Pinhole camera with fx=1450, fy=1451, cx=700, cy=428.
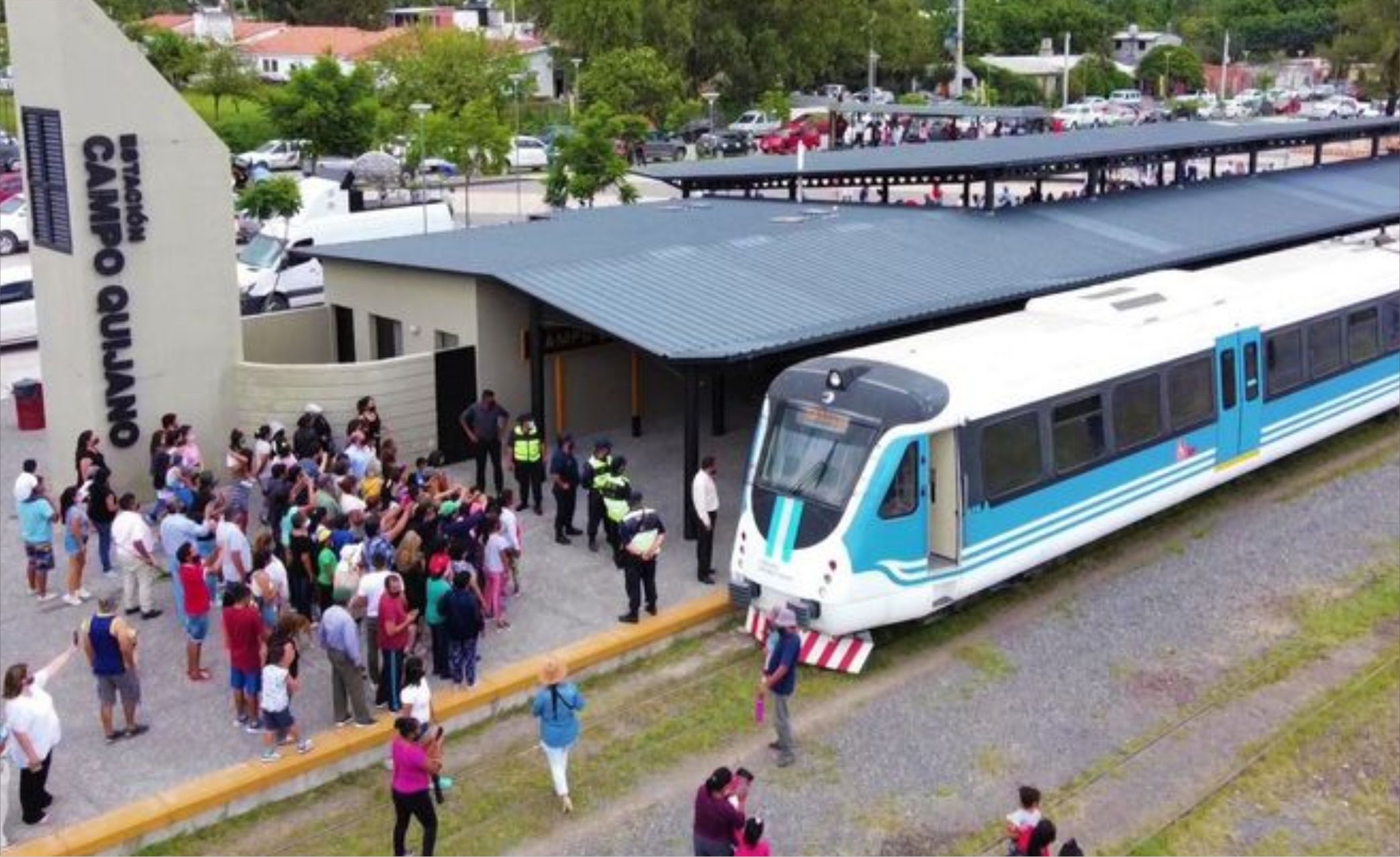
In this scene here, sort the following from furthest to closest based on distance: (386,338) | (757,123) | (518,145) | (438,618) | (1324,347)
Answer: (757,123), (518,145), (386,338), (1324,347), (438,618)

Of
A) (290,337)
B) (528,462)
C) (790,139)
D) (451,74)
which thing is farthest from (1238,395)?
(451,74)

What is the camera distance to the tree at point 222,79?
2324 inches

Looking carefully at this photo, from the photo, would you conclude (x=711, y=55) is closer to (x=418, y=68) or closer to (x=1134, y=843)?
(x=418, y=68)

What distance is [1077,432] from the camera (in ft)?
49.5

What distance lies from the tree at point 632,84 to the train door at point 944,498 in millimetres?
47818

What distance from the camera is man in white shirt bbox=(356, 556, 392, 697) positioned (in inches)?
467

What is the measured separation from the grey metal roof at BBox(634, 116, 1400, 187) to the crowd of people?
423 inches

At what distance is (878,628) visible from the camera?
46.4 ft

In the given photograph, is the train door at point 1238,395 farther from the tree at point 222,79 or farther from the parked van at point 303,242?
the tree at point 222,79

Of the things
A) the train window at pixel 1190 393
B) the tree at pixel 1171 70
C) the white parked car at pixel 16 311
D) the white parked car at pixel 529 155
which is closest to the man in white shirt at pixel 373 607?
the train window at pixel 1190 393

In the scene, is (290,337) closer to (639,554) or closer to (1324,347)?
(639,554)

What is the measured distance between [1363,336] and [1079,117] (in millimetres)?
53395

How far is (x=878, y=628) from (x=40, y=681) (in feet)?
24.6

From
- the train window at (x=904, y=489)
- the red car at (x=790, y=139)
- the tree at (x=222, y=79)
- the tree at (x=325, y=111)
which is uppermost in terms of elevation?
the tree at (x=222, y=79)
